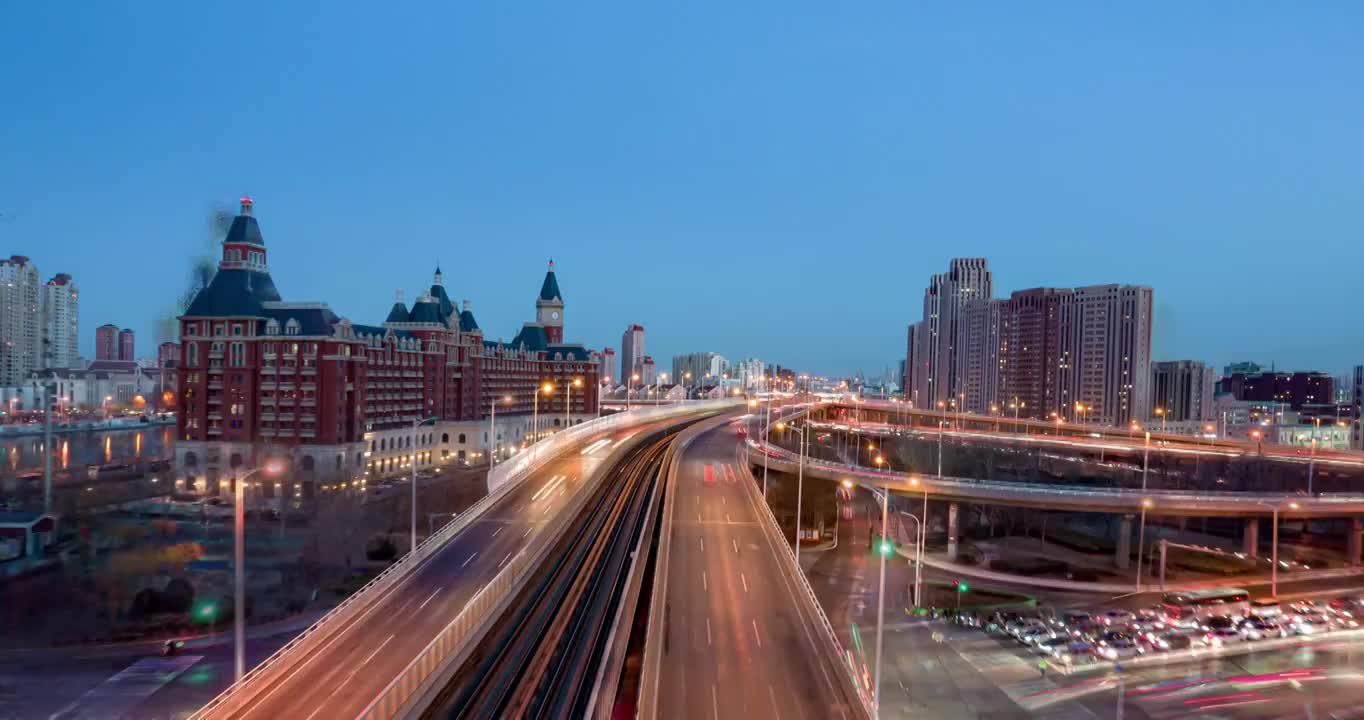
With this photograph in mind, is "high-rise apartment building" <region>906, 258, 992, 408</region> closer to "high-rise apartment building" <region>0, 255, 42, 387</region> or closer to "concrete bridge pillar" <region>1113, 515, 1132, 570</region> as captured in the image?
"concrete bridge pillar" <region>1113, 515, 1132, 570</region>

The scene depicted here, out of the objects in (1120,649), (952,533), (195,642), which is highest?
(952,533)

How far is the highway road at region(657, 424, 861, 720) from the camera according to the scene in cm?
1705

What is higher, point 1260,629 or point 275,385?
point 275,385

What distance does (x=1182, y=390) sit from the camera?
129000mm

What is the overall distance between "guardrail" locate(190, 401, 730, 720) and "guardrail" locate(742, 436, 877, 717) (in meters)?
12.7

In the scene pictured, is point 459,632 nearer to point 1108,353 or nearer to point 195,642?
point 195,642

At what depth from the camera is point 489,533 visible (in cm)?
2841

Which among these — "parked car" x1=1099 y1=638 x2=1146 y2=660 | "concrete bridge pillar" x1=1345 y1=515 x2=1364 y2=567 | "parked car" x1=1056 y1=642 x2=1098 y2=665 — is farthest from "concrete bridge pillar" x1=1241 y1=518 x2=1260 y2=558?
"parked car" x1=1056 y1=642 x2=1098 y2=665

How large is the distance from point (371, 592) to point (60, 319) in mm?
190104

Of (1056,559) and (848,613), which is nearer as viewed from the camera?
(848,613)

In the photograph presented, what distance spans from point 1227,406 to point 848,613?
14118cm

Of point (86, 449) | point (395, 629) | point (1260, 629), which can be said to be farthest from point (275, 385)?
point (1260, 629)

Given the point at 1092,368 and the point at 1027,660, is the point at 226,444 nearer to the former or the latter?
the point at 1027,660

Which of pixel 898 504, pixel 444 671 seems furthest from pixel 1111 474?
pixel 444 671
